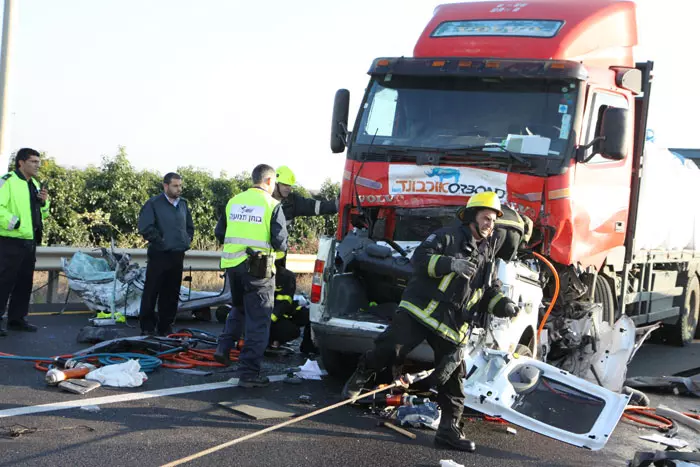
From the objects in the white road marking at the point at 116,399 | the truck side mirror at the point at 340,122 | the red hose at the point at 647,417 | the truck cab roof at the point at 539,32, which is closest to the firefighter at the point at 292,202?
the truck side mirror at the point at 340,122

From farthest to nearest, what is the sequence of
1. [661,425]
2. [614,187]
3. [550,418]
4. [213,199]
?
[213,199] → [614,187] → [661,425] → [550,418]

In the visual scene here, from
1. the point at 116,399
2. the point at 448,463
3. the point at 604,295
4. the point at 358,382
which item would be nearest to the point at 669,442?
the point at 448,463

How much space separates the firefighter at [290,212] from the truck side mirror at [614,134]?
9.12 ft

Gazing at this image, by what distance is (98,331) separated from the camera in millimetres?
8352

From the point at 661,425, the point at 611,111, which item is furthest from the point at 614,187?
the point at 661,425

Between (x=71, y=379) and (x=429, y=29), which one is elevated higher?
(x=429, y=29)

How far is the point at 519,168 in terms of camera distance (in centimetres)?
725

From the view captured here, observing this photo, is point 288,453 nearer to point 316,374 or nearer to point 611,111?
point 316,374

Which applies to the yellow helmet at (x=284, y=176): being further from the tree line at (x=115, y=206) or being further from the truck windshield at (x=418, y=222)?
the tree line at (x=115, y=206)

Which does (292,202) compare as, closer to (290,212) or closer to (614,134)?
(290,212)

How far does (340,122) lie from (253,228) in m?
1.73

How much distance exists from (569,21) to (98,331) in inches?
217

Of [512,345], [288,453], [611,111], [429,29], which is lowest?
[288,453]

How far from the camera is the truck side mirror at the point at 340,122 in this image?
8.09 meters
